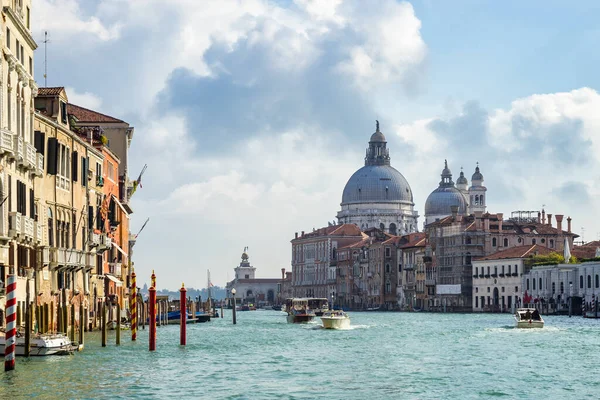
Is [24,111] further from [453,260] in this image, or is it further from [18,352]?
[453,260]

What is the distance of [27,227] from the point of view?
3109 cm

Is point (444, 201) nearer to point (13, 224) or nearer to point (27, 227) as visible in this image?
point (27, 227)

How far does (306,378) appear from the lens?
2961cm

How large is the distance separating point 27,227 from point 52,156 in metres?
5.00

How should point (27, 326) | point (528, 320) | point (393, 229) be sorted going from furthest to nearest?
point (393, 229) < point (528, 320) < point (27, 326)

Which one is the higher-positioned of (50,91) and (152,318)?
(50,91)

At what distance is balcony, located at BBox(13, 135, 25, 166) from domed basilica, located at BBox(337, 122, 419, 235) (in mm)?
153848

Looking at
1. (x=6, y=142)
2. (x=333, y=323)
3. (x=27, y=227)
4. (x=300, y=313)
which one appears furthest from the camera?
(x=300, y=313)

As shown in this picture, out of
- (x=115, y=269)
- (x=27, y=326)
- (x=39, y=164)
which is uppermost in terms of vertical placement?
(x=39, y=164)

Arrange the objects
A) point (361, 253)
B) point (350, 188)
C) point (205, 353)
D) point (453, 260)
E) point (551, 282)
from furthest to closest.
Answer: point (350, 188) < point (361, 253) < point (453, 260) < point (551, 282) < point (205, 353)

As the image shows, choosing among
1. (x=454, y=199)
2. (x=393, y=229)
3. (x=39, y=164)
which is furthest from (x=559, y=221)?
(x=39, y=164)

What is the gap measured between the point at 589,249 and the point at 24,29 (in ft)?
279

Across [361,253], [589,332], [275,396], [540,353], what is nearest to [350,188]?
[361,253]

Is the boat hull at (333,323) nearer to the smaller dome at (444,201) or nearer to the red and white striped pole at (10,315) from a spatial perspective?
the red and white striped pole at (10,315)
